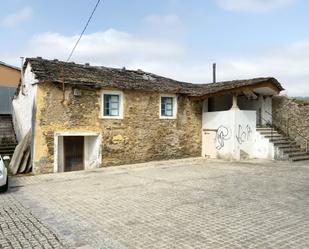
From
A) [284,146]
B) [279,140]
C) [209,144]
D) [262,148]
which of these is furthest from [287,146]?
[209,144]

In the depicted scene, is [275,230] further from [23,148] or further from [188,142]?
[188,142]

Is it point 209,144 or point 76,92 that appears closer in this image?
point 76,92

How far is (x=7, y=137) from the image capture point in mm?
19469

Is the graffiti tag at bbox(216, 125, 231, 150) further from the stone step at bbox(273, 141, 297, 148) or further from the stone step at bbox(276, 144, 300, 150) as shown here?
the stone step at bbox(276, 144, 300, 150)

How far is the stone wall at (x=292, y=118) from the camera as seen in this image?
2038 centimetres

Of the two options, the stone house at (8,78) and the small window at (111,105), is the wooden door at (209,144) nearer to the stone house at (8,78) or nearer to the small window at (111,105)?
the small window at (111,105)

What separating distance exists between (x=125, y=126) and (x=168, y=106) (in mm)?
3225

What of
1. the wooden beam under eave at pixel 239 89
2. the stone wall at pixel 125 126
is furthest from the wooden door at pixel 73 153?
the wooden beam under eave at pixel 239 89

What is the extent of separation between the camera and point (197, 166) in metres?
16.8

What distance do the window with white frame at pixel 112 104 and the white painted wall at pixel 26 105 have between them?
11.1 ft


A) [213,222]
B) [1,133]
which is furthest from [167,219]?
[1,133]

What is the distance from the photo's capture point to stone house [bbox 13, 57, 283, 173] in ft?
50.3

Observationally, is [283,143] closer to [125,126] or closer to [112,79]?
[125,126]

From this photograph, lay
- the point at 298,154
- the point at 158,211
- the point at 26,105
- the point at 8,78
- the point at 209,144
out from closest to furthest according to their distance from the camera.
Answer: the point at 158,211
the point at 26,105
the point at 298,154
the point at 209,144
the point at 8,78
